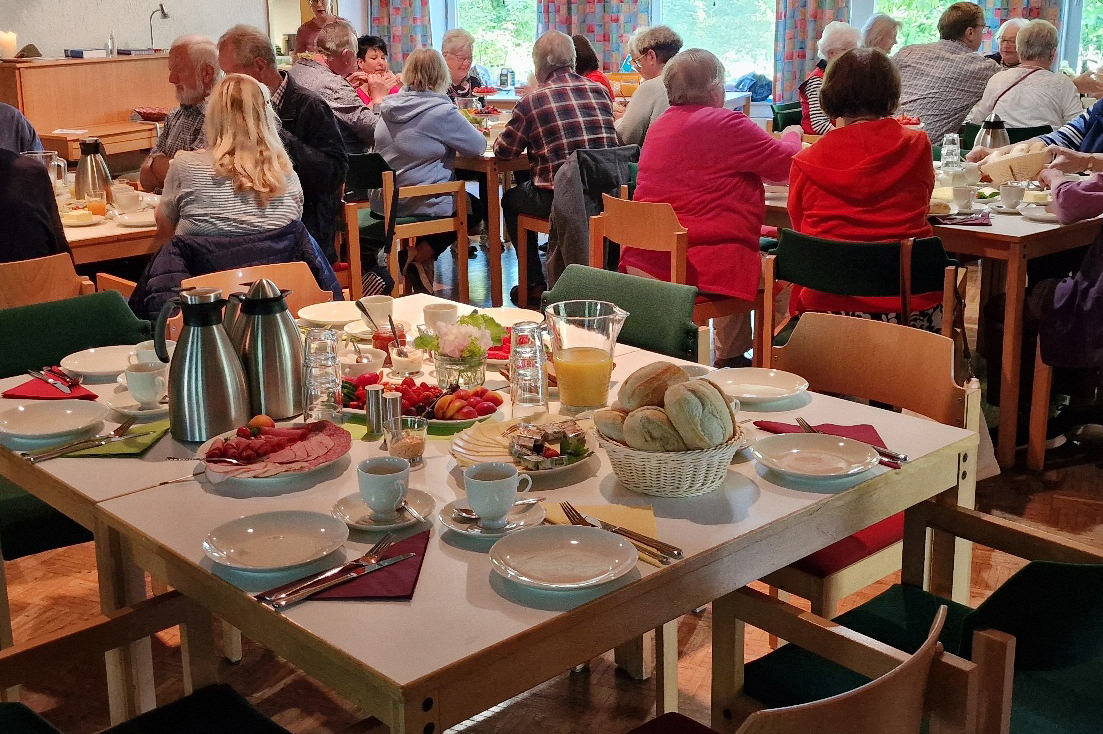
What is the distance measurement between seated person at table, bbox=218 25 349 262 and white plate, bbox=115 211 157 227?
805mm

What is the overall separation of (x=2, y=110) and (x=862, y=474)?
3.59 metres

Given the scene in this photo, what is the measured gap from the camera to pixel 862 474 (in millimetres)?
1640

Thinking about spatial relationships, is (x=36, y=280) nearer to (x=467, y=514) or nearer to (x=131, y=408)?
(x=131, y=408)

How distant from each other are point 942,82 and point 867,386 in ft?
12.9

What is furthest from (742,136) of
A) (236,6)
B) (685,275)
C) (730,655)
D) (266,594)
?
(236,6)

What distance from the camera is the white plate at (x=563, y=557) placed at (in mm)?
1308

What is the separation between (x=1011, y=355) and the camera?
3.36 meters

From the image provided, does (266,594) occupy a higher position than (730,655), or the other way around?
(266,594)

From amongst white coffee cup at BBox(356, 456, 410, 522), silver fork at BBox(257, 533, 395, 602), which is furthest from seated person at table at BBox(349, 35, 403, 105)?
silver fork at BBox(257, 533, 395, 602)

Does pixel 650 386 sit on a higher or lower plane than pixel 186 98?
lower

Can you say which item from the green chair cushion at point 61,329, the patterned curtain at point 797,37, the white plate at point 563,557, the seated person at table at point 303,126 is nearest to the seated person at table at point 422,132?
the seated person at table at point 303,126

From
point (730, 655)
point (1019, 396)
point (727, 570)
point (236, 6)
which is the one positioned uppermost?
point (236, 6)

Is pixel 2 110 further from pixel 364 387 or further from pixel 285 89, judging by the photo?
pixel 364 387

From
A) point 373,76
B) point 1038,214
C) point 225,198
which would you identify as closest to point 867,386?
point 1038,214
